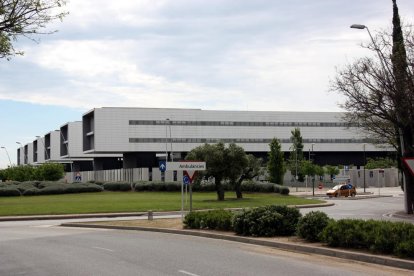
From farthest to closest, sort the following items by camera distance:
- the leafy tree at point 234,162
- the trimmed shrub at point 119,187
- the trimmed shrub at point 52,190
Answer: the trimmed shrub at point 119,187 < the trimmed shrub at point 52,190 < the leafy tree at point 234,162

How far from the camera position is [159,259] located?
42.4 feet

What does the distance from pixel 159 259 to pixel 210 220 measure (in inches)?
293

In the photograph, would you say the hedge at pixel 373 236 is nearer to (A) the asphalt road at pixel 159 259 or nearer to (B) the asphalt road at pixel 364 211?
(A) the asphalt road at pixel 159 259

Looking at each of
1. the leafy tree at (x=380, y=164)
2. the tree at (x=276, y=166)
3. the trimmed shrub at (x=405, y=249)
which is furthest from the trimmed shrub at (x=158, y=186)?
the leafy tree at (x=380, y=164)

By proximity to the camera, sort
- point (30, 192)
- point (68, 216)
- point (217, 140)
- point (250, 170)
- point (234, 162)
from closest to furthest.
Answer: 1. point (68, 216)
2. point (234, 162)
3. point (250, 170)
4. point (30, 192)
5. point (217, 140)

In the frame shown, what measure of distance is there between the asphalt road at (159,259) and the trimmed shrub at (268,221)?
103 centimetres

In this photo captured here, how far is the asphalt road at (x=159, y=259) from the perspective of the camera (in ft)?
36.6

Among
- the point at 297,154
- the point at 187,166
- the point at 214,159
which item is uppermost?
the point at 297,154

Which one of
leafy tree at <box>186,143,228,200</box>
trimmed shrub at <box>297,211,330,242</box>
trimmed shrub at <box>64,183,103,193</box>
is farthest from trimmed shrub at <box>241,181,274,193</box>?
trimmed shrub at <box>297,211,330,242</box>

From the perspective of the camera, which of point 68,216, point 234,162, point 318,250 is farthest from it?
point 234,162

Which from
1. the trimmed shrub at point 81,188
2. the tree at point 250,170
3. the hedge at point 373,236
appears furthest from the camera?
the trimmed shrub at point 81,188

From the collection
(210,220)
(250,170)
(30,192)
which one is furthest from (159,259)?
(30,192)

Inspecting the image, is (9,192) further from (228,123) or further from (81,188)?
(228,123)

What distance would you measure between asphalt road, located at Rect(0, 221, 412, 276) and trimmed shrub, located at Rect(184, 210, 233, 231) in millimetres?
1512
